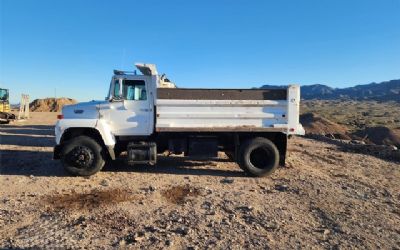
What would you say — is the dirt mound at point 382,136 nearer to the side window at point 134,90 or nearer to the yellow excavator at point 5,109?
the side window at point 134,90

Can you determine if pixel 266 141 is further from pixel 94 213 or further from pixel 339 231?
pixel 94 213

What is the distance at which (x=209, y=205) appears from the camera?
7809 millimetres

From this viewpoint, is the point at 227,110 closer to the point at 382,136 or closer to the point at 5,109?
the point at 382,136

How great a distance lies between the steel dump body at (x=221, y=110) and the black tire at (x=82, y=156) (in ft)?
5.57

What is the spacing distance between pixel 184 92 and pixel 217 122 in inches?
46.6

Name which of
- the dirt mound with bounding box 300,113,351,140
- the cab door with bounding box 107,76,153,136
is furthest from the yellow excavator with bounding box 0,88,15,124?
the dirt mound with bounding box 300,113,351,140

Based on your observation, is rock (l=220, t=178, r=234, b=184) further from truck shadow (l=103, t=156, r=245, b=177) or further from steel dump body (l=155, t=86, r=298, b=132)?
steel dump body (l=155, t=86, r=298, b=132)

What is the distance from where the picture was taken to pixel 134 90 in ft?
35.0

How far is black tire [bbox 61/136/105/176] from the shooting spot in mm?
10227

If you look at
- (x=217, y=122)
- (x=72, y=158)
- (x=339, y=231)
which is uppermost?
(x=217, y=122)

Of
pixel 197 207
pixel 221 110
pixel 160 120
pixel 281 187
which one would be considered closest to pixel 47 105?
pixel 160 120

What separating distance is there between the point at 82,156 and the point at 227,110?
393 cm

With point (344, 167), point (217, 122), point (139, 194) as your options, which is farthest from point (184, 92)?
point (344, 167)

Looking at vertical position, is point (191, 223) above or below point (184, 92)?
below
